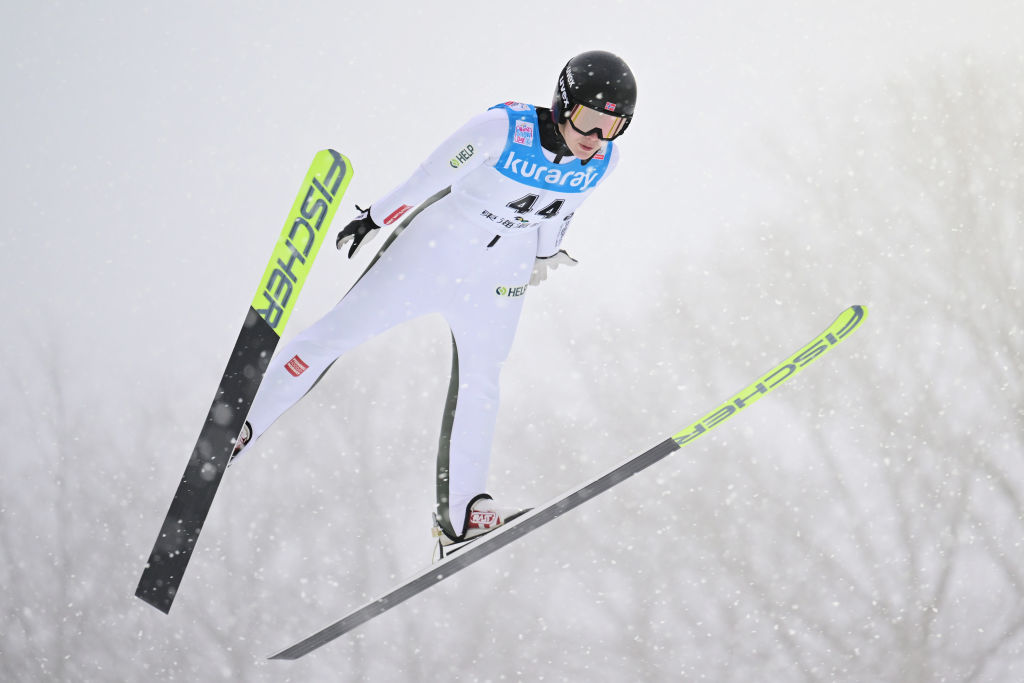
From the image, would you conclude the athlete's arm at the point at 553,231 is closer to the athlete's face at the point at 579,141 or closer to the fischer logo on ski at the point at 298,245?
the athlete's face at the point at 579,141

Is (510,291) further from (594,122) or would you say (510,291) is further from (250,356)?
(250,356)

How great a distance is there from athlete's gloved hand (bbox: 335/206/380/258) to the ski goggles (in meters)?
0.66

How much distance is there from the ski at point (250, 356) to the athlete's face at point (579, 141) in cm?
63

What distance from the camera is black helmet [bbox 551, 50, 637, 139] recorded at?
8.38ft

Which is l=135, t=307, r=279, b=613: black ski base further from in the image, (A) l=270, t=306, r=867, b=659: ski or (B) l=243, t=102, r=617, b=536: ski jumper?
(A) l=270, t=306, r=867, b=659: ski

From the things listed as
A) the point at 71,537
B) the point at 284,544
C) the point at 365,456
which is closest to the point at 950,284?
the point at 365,456

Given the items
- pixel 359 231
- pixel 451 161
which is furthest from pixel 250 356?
pixel 451 161

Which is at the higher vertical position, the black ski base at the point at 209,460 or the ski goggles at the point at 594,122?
the ski goggles at the point at 594,122

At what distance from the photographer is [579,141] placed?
2646 millimetres

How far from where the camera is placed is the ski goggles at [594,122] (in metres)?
2.57

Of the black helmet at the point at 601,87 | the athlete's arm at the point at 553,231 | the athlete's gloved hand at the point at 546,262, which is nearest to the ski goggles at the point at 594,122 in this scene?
the black helmet at the point at 601,87

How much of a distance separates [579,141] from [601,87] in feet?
0.55

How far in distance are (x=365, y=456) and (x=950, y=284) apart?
802cm

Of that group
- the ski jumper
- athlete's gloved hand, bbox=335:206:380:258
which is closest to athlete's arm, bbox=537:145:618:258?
the ski jumper
